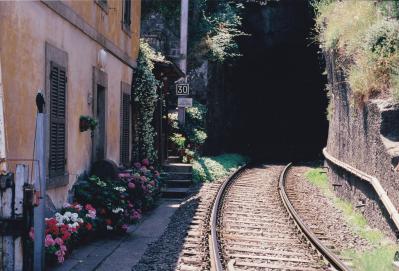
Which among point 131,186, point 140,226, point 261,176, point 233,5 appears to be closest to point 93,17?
point 131,186

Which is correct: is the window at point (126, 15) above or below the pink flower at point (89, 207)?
above

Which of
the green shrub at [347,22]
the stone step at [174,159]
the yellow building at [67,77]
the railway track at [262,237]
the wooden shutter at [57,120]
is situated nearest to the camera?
the yellow building at [67,77]

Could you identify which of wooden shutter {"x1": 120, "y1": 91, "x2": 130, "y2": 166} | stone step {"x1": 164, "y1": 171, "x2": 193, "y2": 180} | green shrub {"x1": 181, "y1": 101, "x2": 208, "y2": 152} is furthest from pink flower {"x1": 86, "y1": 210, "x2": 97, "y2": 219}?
green shrub {"x1": 181, "y1": 101, "x2": 208, "y2": 152}

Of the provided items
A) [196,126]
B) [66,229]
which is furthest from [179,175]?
[66,229]

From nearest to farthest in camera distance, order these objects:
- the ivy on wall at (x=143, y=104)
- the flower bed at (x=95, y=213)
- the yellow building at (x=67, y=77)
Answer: the yellow building at (x=67, y=77)
the flower bed at (x=95, y=213)
the ivy on wall at (x=143, y=104)

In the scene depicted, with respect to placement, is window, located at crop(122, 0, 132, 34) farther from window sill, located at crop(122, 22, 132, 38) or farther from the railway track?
the railway track

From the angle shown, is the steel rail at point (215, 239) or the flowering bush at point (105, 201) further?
the flowering bush at point (105, 201)

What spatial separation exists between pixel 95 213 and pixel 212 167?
1161 centimetres

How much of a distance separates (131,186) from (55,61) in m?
3.38

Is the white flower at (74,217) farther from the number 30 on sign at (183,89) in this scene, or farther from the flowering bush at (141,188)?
the number 30 on sign at (183,89)

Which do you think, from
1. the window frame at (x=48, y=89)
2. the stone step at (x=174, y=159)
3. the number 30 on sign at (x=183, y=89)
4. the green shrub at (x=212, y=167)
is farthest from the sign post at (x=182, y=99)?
the window frame at (x=48, y=89)

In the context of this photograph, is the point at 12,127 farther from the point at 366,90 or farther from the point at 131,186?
the point at 366,90

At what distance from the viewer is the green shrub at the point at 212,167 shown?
18.2 meters

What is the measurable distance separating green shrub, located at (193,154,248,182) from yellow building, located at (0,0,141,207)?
475 cm
